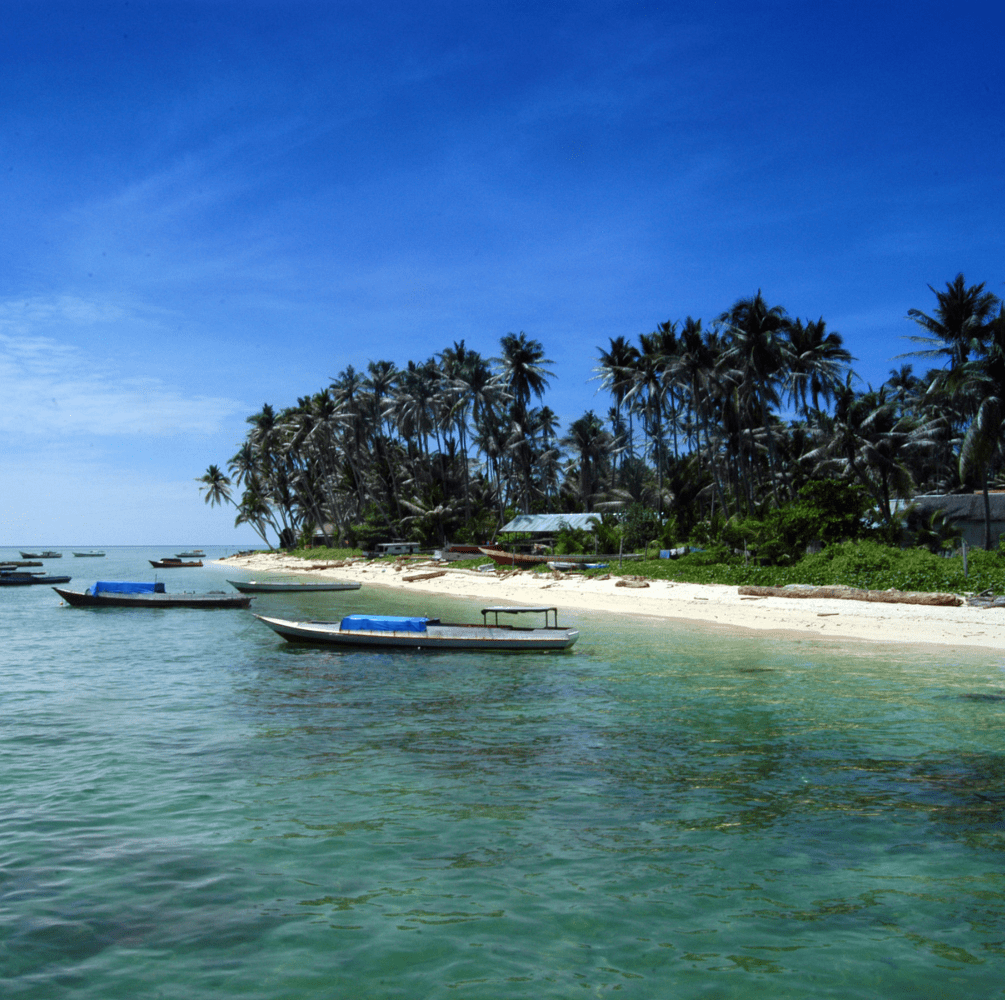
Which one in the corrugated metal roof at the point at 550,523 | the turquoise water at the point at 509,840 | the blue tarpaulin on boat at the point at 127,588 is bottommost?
the turquoise water at the point at 509,840

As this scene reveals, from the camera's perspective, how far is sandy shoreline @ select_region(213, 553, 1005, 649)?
23.8 meters

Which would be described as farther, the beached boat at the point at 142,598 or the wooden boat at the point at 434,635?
the beached boat at the point at 142,598

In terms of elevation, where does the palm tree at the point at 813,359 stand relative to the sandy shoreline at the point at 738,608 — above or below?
above

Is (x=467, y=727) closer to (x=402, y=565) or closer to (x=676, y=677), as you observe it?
(x=676, y=677)

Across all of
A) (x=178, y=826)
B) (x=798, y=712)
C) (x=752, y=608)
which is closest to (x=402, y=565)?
(x=752, y=608)

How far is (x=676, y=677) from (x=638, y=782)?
27.1 feet

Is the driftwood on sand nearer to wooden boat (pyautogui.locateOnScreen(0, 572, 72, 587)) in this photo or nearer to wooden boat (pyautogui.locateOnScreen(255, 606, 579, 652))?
wooden boat (pyautogui.locateOnScreen(255, 606, 579, 652))

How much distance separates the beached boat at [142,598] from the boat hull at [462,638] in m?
18.3

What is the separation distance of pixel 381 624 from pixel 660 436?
155 ft

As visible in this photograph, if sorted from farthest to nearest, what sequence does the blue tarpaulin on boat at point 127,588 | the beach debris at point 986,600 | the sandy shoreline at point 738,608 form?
the blue tarpaulin on boat at point 127,588 → the beach debris at point 986,600 → the sandy shoreline at point 738,608

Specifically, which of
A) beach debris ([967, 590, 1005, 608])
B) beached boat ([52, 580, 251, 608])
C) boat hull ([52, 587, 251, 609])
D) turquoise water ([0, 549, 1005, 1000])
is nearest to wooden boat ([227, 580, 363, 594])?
beached boat ([52, 580, 251, 608])

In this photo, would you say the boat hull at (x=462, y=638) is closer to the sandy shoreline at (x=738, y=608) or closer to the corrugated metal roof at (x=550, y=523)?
the sandy shoreline at (x=738, y=608)

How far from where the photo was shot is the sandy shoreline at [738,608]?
2381 cm

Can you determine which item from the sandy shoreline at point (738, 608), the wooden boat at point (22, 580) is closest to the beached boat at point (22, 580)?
the wooden boat at point (22, 580)
